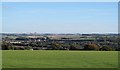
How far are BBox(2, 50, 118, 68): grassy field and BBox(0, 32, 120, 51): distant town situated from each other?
1.60 feet

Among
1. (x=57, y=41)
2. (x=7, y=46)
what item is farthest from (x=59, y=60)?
(x=7, y=46)

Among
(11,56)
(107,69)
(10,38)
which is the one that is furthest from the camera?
(10,38)

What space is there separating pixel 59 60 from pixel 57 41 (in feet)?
6.86

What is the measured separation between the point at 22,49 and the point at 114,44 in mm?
A: 4154

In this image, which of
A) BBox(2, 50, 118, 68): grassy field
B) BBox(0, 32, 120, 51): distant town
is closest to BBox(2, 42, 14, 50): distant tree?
BBox(0, 32, 120, 51): distant town

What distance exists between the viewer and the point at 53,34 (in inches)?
490

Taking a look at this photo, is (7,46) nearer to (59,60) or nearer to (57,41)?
(57,41)

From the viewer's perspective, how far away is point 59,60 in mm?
10109

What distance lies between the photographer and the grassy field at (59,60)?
9133 mm

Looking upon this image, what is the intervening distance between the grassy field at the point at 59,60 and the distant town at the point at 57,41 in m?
0.49

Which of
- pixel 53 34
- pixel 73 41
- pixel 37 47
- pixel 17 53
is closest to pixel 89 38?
pixel 73 41

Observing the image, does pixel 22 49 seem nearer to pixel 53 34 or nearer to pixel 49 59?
pixel 53 34

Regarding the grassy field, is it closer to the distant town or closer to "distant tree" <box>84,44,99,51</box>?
the distant town

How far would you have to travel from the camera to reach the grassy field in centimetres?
913
